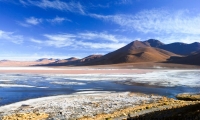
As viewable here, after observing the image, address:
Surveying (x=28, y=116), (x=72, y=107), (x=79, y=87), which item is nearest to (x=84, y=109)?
(x=72, y=107)

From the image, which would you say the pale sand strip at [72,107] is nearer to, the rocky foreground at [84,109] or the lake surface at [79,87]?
the rocky foreground at [84,109]

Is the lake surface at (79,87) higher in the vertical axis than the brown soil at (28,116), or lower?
higher

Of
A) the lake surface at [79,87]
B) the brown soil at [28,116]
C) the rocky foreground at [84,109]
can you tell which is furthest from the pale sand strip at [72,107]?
the lake surface at [79,87]

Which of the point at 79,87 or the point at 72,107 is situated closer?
the point at 72,107

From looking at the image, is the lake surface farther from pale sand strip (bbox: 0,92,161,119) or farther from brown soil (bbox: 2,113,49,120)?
brown soil (bbox: 2,113,49,120)

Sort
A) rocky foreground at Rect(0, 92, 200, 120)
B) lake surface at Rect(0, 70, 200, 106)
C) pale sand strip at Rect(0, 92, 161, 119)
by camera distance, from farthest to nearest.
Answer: lake surface at Rect(0, 70, 200, 106), pale sand strip at Rect(0, 92, 161, 119), rocky foreground at Rect(0, 92, 200, 120)

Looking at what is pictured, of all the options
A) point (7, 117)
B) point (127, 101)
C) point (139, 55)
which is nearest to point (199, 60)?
point (139, 55)

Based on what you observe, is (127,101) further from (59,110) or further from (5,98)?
(5,98)

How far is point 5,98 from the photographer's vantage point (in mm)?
21984

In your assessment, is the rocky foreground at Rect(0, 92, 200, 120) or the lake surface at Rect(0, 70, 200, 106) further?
the lake surface at Rect(0, 70, 200, 106)

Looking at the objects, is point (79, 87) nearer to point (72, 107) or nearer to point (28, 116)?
point (72, 107)

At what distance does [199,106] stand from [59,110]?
30.7ft

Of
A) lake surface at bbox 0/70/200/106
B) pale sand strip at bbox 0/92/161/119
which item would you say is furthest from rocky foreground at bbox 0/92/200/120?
lake surface at bbox 0/70/200/106

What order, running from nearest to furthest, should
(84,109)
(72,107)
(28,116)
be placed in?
(28,116), (84,109), (72,107)
